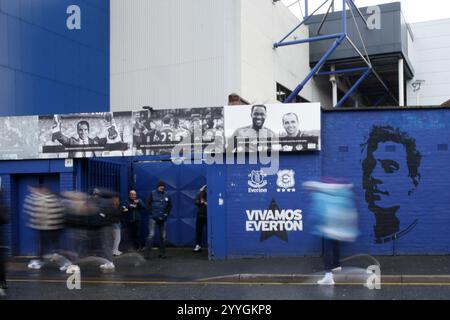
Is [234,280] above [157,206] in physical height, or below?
below

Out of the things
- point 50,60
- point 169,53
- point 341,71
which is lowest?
point 50,60

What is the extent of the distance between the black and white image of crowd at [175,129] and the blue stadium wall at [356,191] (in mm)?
738

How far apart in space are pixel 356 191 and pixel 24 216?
8.02 meters

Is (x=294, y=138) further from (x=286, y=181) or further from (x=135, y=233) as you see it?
(x=135, y=233)

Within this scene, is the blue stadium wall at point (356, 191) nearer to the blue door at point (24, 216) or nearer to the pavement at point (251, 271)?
the pavement at point (251, 271)

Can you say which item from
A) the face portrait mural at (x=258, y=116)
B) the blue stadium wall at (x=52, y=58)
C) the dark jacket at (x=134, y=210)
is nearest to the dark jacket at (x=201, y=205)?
the dark jacket at (x=134, y=210)

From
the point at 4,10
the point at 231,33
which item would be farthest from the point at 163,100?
the point at 4,10

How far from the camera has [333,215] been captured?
8.36 m

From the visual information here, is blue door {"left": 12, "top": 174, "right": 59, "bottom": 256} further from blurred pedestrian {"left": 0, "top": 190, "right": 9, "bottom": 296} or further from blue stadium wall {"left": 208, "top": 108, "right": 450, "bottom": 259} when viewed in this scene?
blurred pedestrian {"left": 0, "top": 190, "right": 9, "bottom": 296}

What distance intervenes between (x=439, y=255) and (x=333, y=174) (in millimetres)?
2788

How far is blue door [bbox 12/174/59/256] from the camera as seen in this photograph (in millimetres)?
13070

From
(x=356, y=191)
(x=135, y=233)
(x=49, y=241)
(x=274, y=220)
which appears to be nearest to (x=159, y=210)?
(x=135, y=233)

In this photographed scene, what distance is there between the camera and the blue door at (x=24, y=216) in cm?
1307

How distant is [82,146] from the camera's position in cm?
1246
